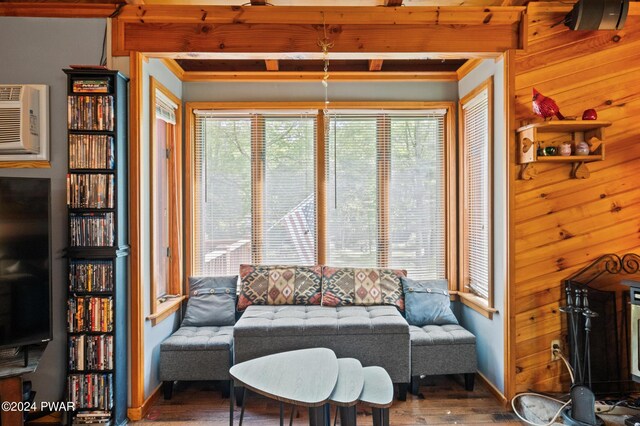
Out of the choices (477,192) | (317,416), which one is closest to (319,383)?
(317,416)

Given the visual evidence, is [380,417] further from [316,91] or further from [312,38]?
[316,91]

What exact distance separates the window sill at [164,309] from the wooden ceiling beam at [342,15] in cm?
215

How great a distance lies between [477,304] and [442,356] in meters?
0.53

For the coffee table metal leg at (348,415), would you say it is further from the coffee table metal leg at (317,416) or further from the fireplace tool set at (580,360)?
the fireplace tool set at (580,360)

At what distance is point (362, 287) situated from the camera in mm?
3680

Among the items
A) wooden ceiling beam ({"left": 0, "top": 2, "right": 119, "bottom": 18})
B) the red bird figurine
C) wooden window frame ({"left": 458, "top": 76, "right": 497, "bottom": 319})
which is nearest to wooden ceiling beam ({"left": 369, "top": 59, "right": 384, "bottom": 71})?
wooden window frame ({"left": 458, "top": 76, "right": 497, "bottom": 319})

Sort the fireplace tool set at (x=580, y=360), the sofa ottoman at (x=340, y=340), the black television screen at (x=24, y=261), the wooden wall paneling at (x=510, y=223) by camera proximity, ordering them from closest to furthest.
Result: the black television screen at (x=24, y=261), the fireplace tool set at (x=580, y=360), the wooden wall paneling at (x=510, y=223), the sofa ottoman at (x=340, y=340)

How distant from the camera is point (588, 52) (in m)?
2.92

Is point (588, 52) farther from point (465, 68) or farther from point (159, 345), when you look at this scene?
point (159, 345)

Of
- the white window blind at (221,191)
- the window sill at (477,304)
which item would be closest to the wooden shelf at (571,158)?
the window sill at (477,304)

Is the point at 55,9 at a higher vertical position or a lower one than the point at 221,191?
higher

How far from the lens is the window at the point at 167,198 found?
3408 mm

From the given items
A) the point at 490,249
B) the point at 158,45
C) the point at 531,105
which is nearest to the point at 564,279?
the point at 490,249

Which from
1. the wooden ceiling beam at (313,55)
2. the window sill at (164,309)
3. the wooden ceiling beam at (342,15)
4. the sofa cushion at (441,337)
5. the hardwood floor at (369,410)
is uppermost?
the wooden ceiling beam at (342,15)
